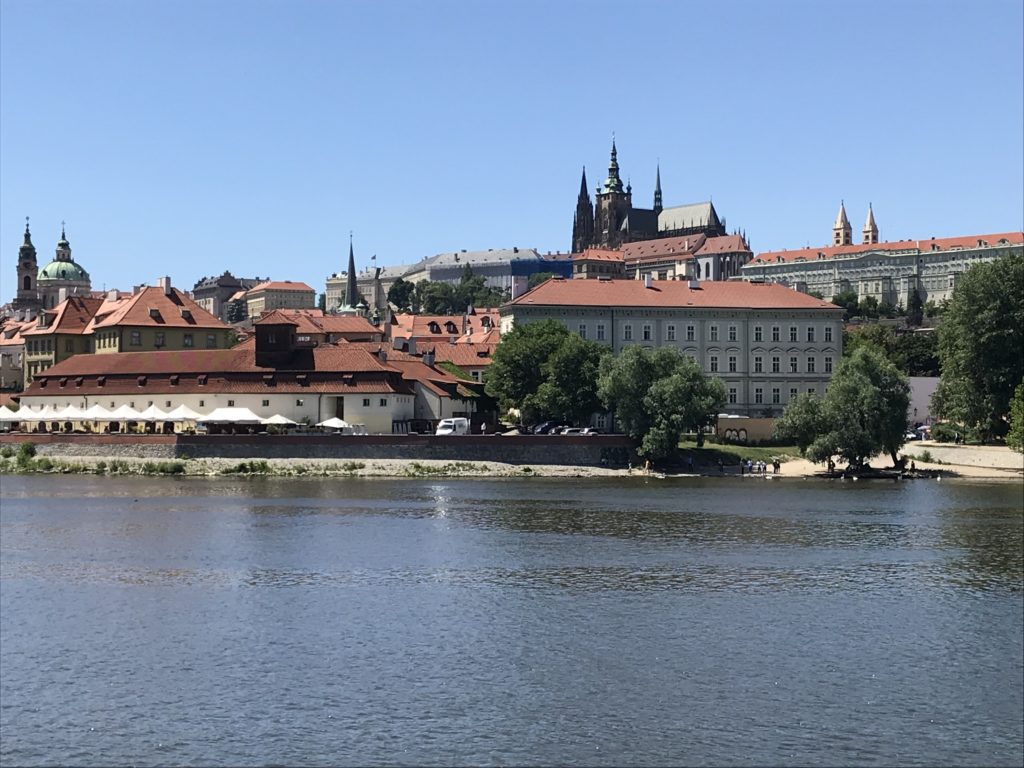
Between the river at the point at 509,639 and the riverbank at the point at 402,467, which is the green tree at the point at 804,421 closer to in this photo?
the riverbank at the point at 402,467

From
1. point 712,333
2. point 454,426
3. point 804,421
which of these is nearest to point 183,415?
point 454,426

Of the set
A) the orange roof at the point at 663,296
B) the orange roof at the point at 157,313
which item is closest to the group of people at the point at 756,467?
the orange roof at the point at 663,296

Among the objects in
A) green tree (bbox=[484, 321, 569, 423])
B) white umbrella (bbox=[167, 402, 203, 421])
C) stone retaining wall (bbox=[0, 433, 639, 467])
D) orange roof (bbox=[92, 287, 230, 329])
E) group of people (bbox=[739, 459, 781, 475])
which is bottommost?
group of people (bbox=[739, 459, 781, 475])

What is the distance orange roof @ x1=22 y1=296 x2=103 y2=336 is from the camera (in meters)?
106

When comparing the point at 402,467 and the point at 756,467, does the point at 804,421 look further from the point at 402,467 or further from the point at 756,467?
the point at 402,467

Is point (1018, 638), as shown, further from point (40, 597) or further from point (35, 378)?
point (35, 378)

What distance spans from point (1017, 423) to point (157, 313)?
57.9m

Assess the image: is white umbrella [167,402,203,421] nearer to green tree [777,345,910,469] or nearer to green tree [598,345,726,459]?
green tree [598,345,726,459]

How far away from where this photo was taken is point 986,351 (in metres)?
84.3

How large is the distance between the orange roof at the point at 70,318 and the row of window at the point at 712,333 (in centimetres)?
3817

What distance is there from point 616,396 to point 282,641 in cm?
4864

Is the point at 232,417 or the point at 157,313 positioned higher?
the point at 157,313

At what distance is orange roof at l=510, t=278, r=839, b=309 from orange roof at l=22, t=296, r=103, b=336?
33845mm

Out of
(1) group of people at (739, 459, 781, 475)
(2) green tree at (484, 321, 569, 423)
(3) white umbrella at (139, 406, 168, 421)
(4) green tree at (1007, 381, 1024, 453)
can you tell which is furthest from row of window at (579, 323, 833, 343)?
(3) white umbrella at (139, 406, 168, 421)
